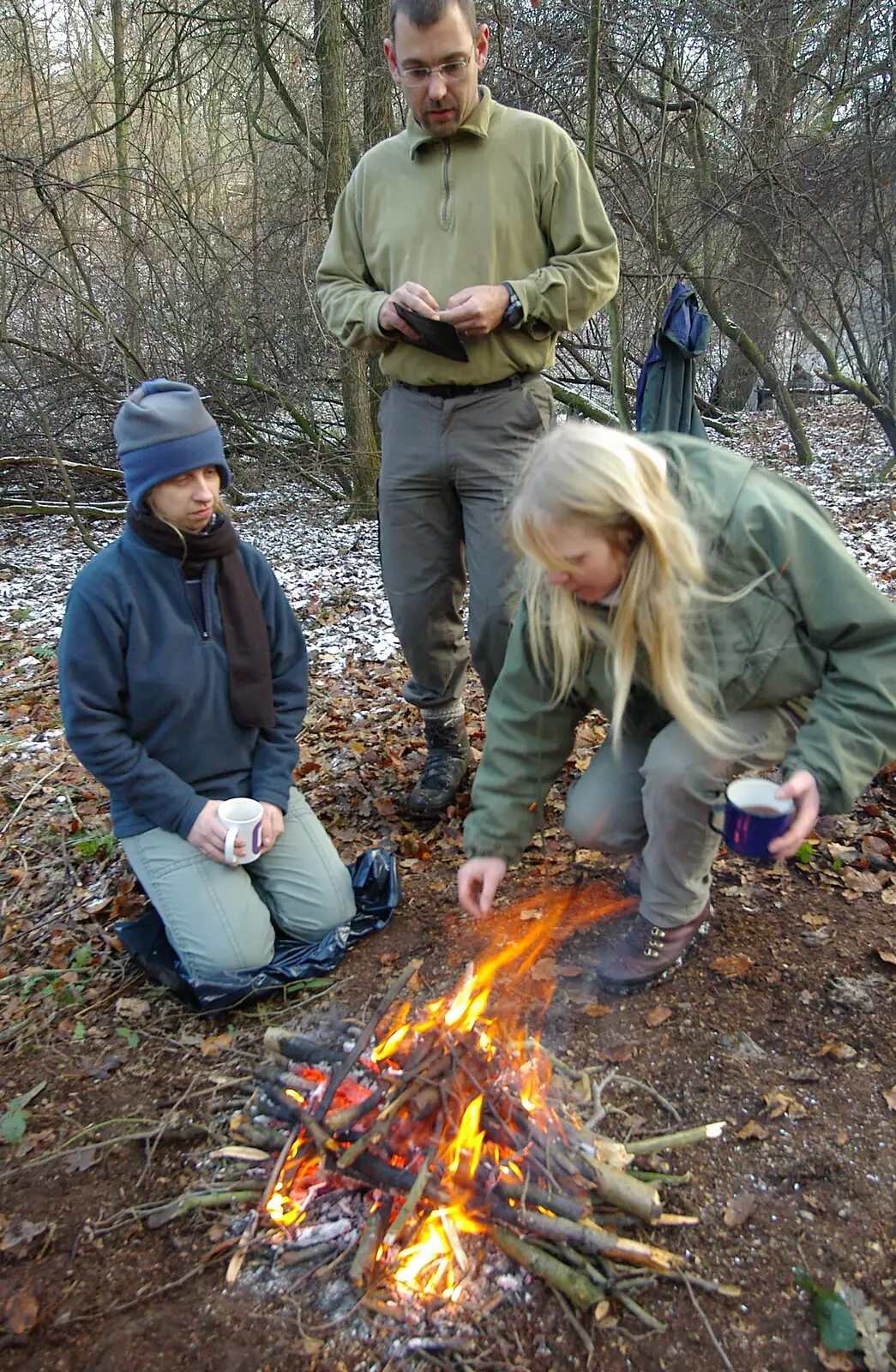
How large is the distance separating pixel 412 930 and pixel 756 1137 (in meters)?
1.25

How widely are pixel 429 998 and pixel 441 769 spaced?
1.19 m

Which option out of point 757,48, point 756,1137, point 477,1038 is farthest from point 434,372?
point 757,48

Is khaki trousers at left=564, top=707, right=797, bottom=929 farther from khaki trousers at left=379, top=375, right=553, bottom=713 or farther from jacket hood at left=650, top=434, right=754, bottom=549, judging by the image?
khaki trousers at left=379, top=375, right=553, bottom=713

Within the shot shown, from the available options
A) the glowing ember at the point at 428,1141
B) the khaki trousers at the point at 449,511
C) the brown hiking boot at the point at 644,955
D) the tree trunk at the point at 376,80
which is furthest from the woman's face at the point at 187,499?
the tree trunk at the point at 376,80

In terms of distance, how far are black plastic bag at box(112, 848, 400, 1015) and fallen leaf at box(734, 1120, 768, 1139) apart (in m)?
1.30

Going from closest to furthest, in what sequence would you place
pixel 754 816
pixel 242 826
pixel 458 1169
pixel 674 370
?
pixel 458 1169, pixel 754 816, pixel 242 826, pixel 674 370

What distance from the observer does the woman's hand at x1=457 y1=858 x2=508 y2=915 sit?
2.37m

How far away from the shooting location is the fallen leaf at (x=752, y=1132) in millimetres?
2197

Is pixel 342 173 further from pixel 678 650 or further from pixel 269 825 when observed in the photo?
pixel 678 650

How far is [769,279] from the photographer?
9.38 meters

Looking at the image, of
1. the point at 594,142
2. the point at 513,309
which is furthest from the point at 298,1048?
the point at 594,142

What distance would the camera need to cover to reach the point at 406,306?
3057 mm

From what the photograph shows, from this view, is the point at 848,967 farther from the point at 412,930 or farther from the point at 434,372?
the point at 434,372

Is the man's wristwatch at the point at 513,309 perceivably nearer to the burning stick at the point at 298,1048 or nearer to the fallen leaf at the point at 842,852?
the fallen leaf at the point at 842,852
